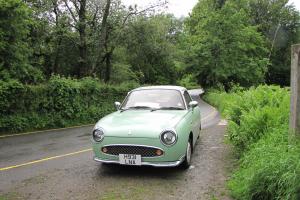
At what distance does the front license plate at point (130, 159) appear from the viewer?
258 inches

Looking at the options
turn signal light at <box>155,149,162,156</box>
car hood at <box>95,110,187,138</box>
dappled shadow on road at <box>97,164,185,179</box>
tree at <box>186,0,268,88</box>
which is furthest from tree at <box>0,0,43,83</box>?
tree at <box>186,0,268,88</box>

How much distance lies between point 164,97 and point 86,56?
71.5 ft

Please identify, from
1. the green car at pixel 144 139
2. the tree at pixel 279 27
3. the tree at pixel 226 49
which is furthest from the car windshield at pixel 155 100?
the tree at pixel 279 27

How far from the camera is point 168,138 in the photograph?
6.57 m

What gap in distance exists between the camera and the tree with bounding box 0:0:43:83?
1609 centimetres

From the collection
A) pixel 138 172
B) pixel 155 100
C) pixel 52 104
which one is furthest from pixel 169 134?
pixel 52 104

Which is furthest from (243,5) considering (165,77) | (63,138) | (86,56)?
(63,138)

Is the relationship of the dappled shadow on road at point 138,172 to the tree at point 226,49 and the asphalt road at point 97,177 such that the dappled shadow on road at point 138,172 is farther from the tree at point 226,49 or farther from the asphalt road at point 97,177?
the tree at point 226,49

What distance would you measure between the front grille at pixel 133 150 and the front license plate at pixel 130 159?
0.07m

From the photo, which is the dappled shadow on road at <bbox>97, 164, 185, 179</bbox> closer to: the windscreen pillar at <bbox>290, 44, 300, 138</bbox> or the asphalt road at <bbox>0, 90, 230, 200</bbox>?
the asphalt road at <bbox>0, 90, 230, 200</bbox>

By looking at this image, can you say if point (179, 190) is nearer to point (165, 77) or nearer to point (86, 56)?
point (86, 56)

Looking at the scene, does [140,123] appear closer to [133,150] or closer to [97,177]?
[133,150]

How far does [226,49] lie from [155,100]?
35366mm

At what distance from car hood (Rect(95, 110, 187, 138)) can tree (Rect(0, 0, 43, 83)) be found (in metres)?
9.73
